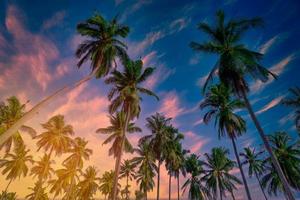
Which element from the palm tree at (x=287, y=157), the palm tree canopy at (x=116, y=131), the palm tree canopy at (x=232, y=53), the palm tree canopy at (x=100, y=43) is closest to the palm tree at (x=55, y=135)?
the palm tree canopy at (x=116, y=131)

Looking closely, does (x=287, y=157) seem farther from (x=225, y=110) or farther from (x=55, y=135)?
(x=55, y=135)

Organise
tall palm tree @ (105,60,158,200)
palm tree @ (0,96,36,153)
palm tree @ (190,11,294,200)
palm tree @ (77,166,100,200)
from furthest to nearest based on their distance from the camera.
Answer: palm tree @ (77,166,100,200) < palm tree @ (0,96,36,153) < tall palm tree @ (105,60,158,200) < palm tree @ (190,11,294,200)

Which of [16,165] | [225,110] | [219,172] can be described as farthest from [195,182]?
[16,165]

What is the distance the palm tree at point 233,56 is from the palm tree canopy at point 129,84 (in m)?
8.19

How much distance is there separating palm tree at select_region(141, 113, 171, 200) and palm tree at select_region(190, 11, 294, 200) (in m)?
16.8

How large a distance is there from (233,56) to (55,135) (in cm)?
3419

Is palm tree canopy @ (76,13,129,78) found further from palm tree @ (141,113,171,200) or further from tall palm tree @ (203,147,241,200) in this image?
tall palm tree @ (203,147,241,200)

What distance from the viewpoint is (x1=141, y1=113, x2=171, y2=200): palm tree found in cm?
3438

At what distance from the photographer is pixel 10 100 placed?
3388cm

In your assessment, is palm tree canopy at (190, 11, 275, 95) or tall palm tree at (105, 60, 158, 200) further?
tall palm tree at (105, 60, 158, 200)

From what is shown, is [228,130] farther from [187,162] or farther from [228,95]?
[187,162]

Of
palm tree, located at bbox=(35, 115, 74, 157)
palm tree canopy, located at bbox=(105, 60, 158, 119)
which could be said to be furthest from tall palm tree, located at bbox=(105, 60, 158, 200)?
palm tree, located at bbox=(35, 115, 74, 157)

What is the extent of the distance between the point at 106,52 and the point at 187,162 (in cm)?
3828

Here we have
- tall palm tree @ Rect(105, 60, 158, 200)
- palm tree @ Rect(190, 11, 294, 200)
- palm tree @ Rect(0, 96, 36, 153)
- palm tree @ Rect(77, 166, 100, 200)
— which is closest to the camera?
palm tree @ Rect(190, 11, 294, 200)
